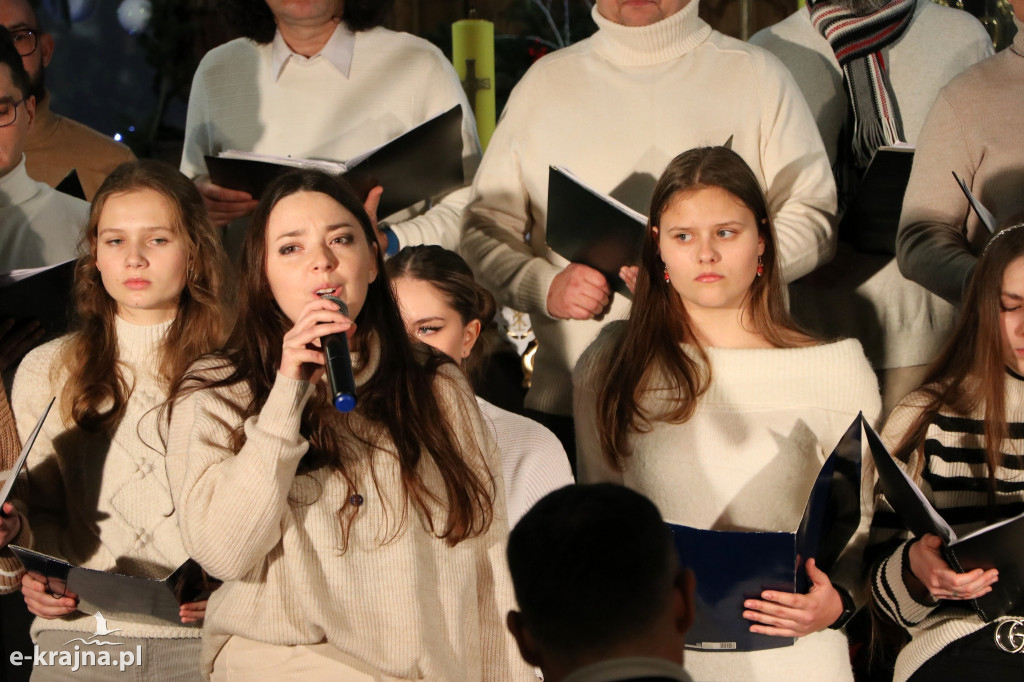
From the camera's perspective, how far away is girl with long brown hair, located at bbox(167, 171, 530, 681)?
1.63m

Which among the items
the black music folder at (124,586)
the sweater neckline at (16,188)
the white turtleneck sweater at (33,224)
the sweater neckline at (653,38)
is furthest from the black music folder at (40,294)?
the sweater neckline at (653,38)

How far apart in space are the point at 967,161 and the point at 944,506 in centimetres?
85

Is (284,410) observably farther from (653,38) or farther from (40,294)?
(653,38)

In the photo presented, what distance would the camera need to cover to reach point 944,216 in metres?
2.56

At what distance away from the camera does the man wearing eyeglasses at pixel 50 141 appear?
3066 mm

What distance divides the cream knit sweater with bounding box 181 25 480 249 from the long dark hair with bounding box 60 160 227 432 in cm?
66

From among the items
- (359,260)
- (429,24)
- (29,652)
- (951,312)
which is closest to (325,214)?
(359,260)

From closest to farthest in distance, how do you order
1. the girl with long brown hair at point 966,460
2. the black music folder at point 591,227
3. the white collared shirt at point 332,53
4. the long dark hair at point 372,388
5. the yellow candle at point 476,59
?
the long dark hair at point 372,388
the girl with long brown hair at point 966,460
the black music folder at point 591,227
the white collared shirt at point 332,53
the yellow candle at point 476,59

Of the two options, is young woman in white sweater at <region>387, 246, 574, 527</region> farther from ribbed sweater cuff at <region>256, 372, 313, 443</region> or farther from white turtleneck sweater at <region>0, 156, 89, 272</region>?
white turtleneck sweater at <region>0, 156, 89, 272</region>

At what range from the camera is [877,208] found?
109 inches

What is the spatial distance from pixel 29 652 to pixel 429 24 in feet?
9.69

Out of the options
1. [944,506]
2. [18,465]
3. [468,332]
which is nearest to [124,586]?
[18,465]

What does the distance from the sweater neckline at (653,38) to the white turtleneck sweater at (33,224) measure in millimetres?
1271

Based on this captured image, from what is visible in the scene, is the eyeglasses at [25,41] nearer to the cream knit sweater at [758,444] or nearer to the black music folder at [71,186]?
the black music folder at [71,186]
